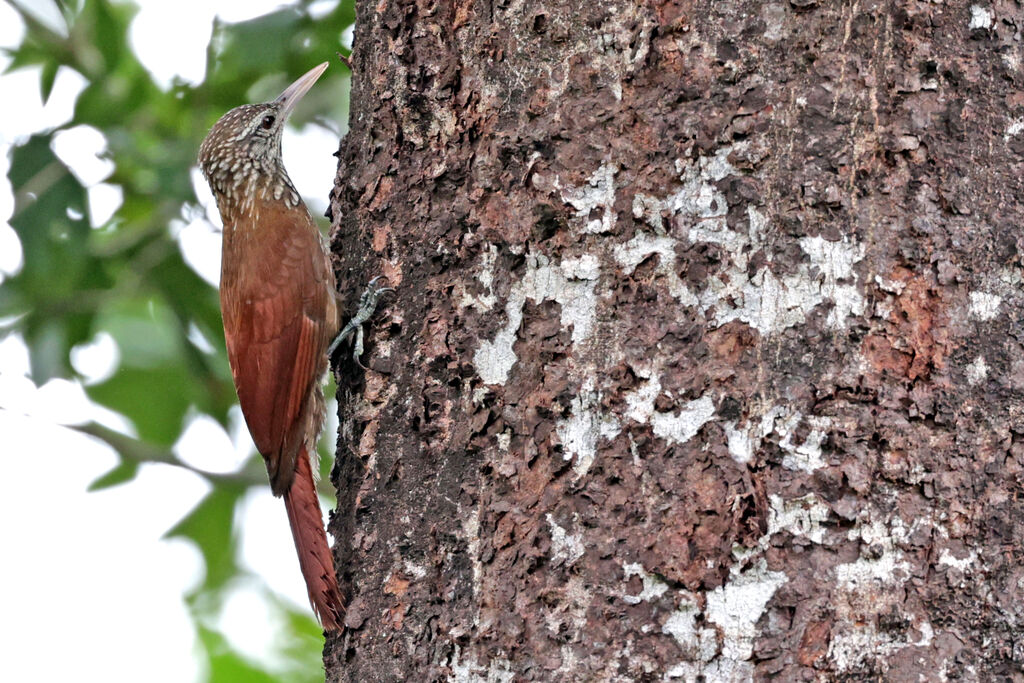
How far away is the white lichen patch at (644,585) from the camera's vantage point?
64.7 inches

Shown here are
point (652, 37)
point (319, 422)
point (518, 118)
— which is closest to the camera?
point (652, 37)

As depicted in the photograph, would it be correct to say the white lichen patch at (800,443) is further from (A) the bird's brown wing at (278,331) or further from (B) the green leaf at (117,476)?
(B) the green leaf at (117,476)

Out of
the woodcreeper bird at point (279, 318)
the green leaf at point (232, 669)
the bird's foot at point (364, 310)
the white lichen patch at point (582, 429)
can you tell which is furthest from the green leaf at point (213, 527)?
the white lichen patch at point (582, 429)

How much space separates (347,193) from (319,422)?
105 centimetres

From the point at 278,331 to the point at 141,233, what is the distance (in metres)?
1.09

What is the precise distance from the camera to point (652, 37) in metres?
1.88

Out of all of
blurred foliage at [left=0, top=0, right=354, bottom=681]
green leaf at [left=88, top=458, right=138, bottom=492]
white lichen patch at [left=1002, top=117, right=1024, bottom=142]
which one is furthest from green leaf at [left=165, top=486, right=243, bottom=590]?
white lichen patch at [left=1002, top=117, right=1024, bottom=142]

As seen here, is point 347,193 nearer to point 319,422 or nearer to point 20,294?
point 319,422

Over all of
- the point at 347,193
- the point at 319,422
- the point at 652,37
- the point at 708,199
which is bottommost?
the point at 319,422

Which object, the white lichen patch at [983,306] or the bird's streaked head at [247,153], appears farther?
the bird's streaked head at [247,153]

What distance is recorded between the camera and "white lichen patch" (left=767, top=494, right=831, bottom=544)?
1.60 m

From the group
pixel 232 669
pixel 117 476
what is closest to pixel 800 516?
pixel 117 476

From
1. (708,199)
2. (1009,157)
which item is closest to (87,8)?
(708,199)

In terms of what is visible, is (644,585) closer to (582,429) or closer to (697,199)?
(582,429)
